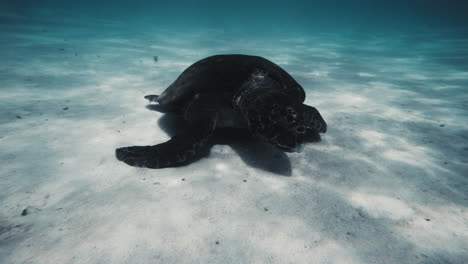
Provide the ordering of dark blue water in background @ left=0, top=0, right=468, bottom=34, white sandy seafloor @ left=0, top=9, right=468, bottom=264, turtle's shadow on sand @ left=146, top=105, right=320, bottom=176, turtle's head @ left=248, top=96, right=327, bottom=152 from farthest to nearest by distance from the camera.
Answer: dark blue water in background @ left=0, top=0, right=468, bottom=34
turtle's shadow on sand @ left=146, top=105, right=320, bottom=176
turtle's head @ left=248, top=96, right=327, bottom=152
white sandy seafloor @ left=0, top=9, right=468, bottom=264

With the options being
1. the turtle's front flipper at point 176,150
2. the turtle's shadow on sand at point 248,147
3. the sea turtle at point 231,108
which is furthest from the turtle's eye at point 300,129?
the turtle's front flipper at point 176,150

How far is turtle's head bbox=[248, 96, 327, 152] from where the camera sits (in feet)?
9.43

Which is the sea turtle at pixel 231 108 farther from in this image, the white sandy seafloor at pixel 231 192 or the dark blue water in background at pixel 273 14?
the dark blue water in background at pixel 273 14

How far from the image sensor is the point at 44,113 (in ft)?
14.9

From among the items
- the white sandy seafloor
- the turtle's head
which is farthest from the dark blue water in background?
the turtle's head

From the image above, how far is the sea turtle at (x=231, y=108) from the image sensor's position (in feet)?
9.73

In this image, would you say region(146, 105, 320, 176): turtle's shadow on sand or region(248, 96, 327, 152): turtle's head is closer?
region(248, 96, 327, 152): turtle's head

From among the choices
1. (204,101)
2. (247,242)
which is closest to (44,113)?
(204,101)

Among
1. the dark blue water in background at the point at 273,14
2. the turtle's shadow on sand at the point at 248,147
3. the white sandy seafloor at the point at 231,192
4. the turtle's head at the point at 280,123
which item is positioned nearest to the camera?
the white sandy seafloor at the point at 231,192

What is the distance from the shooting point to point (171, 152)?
9.93 ft

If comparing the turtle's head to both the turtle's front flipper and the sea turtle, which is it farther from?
the turtle's front flipper

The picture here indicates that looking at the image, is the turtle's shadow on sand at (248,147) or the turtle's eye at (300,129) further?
the turtle's shadow on sand at (248,147)

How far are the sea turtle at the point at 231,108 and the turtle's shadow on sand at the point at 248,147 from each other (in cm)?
23

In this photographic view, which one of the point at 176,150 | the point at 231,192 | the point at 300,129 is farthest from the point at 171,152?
the point at 300,129
